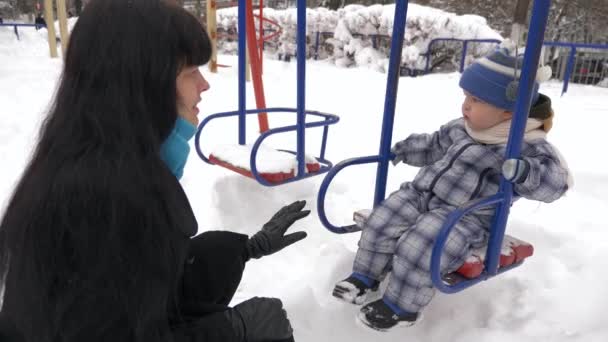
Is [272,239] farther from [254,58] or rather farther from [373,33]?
[373,33]

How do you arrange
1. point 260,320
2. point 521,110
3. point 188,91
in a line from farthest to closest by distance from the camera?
point 521,110, point 260,320, point 188,91

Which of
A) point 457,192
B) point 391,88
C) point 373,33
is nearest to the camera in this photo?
point 457,192

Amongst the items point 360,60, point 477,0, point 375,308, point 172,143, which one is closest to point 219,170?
point 375,308

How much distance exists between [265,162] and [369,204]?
83cm

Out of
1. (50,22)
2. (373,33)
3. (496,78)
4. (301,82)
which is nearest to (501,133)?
(496,78)

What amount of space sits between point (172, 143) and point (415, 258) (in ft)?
3.08

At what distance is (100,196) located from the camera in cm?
90

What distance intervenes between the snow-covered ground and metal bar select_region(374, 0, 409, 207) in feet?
1.25

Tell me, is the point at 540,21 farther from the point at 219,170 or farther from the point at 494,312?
the point at 219,170

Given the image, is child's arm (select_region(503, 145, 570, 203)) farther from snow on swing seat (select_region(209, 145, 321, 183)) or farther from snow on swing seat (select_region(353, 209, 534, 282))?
snow on swing seat (select_region(209, 145, 321, 183))

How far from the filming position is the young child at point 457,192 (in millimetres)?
1637

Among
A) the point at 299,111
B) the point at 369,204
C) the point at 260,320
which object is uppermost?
the point at 299,111

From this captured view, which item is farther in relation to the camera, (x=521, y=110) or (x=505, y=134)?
(x=505, y=134)

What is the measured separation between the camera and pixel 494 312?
186 cm
